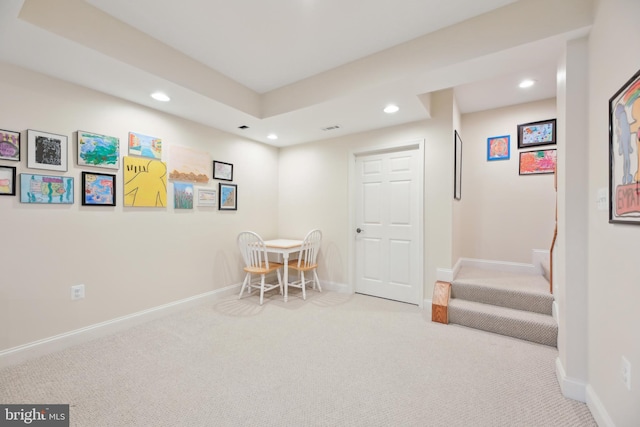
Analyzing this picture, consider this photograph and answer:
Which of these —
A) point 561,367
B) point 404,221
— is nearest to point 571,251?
point 561,367

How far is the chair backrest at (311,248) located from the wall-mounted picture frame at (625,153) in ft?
9.50

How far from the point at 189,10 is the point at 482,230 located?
4.12 m

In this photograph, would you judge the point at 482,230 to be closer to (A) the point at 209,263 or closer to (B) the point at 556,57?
(B) the point at 556,57

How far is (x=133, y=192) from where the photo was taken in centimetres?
269

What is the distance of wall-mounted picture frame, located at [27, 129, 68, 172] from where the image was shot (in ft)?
6.82

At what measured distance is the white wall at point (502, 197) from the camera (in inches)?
132

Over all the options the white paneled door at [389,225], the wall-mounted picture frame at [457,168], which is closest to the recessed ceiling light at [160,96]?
the white paneled door at [389,225]

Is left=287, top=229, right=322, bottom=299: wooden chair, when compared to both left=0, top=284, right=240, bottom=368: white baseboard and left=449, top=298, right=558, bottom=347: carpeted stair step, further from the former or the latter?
left=449, top=298, right=558, bottom=347: carpeted stair step

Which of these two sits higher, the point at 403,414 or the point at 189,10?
the point at 189,10

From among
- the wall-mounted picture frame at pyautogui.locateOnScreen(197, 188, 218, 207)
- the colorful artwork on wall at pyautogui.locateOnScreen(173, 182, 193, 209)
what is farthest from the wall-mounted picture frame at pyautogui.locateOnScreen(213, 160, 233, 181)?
the colorful artwork on wall at pyautogui.locateOnScreen(173, 182, 193, 209)

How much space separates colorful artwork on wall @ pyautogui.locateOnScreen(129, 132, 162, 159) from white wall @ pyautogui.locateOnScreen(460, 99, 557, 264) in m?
4.01

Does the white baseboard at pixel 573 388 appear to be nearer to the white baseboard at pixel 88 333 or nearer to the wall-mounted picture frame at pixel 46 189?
the white baseboard at pixel 88 333

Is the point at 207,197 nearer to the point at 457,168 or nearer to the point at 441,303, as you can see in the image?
the point at 441,303

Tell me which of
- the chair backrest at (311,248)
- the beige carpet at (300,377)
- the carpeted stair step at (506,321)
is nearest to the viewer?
the beige carpet at (300,377)
